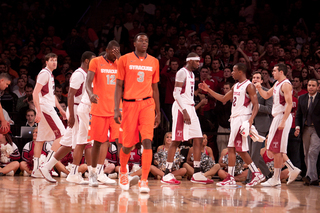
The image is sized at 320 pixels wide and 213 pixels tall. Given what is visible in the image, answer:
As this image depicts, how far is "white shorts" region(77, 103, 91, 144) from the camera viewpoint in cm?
678

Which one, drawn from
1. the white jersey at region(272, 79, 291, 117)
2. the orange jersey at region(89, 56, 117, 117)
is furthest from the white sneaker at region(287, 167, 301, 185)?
the orange jersey at region(89, 56, 117, 117)

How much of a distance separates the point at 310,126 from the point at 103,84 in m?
4.54

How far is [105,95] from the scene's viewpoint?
6531mm

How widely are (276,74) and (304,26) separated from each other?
7.31 meters

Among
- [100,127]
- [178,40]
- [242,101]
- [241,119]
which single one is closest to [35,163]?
[100,127]

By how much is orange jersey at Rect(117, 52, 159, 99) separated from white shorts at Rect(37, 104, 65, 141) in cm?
230

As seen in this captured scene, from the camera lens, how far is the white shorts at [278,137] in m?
7.58

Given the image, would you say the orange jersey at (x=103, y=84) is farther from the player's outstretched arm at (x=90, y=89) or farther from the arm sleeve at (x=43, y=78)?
the arm sleeve at (x=43, y=78)

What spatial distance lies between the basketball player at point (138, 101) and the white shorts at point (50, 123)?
6.95ft

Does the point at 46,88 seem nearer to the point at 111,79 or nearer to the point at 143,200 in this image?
the point at 111,79

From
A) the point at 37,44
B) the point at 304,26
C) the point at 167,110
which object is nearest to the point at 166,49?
the point at 167,110

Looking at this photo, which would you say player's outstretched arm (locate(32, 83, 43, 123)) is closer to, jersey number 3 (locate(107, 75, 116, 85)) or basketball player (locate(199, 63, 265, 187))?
jersey number 3 (locate(107, 75, 116, 85))

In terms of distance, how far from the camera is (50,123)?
767 cm

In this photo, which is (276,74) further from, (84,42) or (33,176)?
(84,42)
